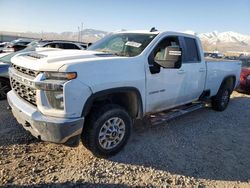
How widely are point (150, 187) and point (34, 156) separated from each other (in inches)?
70.7

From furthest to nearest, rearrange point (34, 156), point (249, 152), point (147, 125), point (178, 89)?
point (147, 125)
point (178, 89)
point (249, 152)
point (34, 156)

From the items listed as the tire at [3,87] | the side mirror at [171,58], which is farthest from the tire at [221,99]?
the tire at [3,87]

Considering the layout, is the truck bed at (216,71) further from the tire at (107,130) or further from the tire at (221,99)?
the tire at (107,130)

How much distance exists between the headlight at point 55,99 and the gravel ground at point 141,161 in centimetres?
95

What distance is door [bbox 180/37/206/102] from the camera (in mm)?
5004

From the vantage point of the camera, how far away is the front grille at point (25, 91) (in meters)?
3.35

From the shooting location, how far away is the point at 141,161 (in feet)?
12.6

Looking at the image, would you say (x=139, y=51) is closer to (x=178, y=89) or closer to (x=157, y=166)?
(x=178, y=89)

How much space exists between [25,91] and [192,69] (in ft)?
10.5

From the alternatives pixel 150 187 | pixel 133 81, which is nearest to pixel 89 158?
pixel 150 187

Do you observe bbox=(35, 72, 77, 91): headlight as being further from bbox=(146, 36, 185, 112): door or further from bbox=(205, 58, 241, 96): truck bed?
bbox=(205, 58, 241, 96): truck bed

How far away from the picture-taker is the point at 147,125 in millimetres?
5316

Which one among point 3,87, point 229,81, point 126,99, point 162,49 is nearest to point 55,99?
point 126,99

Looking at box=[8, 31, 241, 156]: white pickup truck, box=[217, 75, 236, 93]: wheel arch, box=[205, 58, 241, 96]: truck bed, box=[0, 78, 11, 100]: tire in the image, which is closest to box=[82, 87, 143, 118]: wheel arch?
box=[8, 31, 241, 156]: white pickup truck
